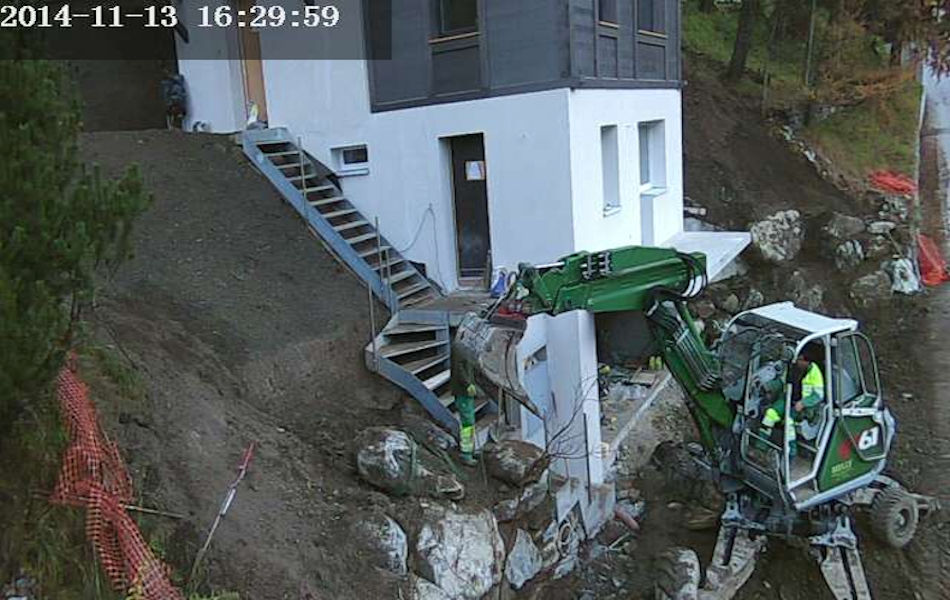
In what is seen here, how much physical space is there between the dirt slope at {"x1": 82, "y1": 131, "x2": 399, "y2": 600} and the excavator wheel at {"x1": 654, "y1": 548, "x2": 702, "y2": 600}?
368 cm

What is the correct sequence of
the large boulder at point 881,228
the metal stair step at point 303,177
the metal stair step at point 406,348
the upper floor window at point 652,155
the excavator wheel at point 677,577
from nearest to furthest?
the excavator wheel at point 677,577
the metal stair step at point 406,348
the metal stair step at point 303,177
the upper floor window at point 652,155
the large boulder at point 881,228

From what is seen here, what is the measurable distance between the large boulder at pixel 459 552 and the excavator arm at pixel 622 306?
1.34 m

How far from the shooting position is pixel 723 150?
853 inches

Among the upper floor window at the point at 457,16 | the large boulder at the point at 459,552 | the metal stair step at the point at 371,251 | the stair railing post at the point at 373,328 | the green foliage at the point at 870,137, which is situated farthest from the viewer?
the green foliage at the point at 870,137

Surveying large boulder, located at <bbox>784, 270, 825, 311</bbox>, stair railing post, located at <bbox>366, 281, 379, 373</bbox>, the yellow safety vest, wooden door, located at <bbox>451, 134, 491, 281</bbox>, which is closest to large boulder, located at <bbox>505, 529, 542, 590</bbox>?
stair railing post, located at <bbox>366, 281, 379, 373</bbox>

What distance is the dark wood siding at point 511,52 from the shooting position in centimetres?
1052

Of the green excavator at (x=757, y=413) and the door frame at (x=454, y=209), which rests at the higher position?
the door frame at (x=454, y=209)

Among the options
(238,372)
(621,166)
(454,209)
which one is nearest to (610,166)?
(621,166)

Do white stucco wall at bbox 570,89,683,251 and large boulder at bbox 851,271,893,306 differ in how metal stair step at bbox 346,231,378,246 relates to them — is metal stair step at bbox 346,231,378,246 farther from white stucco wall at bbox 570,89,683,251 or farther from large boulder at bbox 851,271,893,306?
large boulder at bbox 851,271,893,306

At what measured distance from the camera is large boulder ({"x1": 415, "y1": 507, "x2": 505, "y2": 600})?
7.58m

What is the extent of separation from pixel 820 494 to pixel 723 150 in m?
14.1

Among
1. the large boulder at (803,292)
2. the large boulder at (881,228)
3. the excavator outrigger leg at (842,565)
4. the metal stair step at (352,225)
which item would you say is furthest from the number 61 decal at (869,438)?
the large boulder at (881,228)

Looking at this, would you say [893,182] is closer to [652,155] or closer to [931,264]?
[931,264]

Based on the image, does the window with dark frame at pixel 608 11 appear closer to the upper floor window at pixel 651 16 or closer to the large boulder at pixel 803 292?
the upper floor window at pixel 651 16
